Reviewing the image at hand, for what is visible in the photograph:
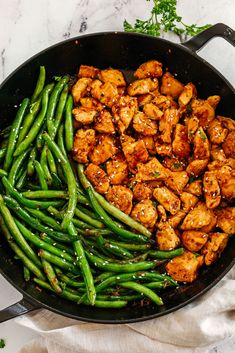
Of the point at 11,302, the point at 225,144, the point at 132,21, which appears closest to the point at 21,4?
the point at 132,21

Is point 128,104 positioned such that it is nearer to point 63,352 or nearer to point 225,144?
point 225,144

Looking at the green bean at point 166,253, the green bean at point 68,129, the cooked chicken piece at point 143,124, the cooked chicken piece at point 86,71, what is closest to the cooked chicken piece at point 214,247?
the green bean at point 166,253

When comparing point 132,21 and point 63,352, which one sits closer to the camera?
A: point 63,352

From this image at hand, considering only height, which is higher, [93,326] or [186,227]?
[186,227]

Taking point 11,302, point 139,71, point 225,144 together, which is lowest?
point 11,302

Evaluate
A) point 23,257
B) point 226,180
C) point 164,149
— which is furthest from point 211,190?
point 23,257

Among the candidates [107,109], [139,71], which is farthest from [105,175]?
[139,71]

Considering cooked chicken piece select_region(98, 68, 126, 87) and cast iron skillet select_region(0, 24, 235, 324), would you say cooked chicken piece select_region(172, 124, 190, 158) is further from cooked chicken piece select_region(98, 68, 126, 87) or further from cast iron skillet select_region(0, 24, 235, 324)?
cooked chicken piece select_region(98, 68, 126, 87)
